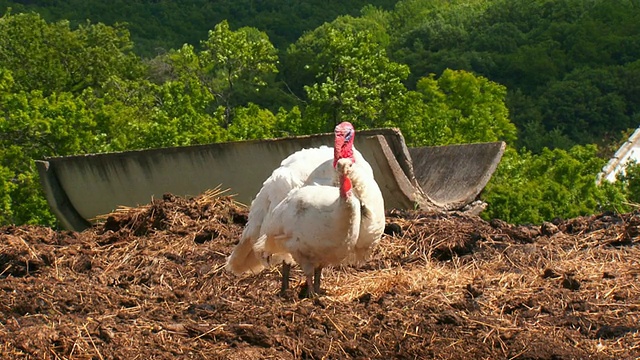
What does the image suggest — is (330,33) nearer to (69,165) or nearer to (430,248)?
(69,165)

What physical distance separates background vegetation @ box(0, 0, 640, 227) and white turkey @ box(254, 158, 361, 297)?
1697 centimetres

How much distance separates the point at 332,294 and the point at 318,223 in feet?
3.81

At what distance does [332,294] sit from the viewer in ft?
32.1

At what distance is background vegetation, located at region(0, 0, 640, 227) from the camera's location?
3453cm

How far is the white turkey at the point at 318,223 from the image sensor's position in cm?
864

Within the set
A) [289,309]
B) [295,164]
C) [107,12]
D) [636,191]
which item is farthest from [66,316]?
[107,12]

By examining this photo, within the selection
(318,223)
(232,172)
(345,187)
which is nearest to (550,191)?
(232,172)

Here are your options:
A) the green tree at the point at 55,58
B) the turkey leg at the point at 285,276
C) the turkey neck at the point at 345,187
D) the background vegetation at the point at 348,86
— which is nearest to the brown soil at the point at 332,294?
the turkey leg at the point at 285,276

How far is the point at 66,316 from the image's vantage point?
27.9ft

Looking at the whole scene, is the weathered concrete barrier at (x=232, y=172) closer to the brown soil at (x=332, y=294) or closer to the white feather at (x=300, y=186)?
the brown soil at (x=332, y=294)

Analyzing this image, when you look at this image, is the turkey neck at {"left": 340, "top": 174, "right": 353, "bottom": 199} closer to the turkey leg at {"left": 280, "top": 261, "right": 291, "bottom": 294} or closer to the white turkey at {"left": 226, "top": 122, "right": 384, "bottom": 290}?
the white turkey at {"left": 226, "top": 122, "right": 384, "bottom": 290}

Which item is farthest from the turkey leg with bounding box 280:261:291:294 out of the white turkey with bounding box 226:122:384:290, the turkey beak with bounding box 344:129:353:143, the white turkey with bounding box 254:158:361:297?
the turkey beak with bounding box 344:129:353:143

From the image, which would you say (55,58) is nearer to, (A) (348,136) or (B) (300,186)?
(B) (300,186)

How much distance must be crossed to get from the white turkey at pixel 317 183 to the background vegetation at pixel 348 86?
16.2m
